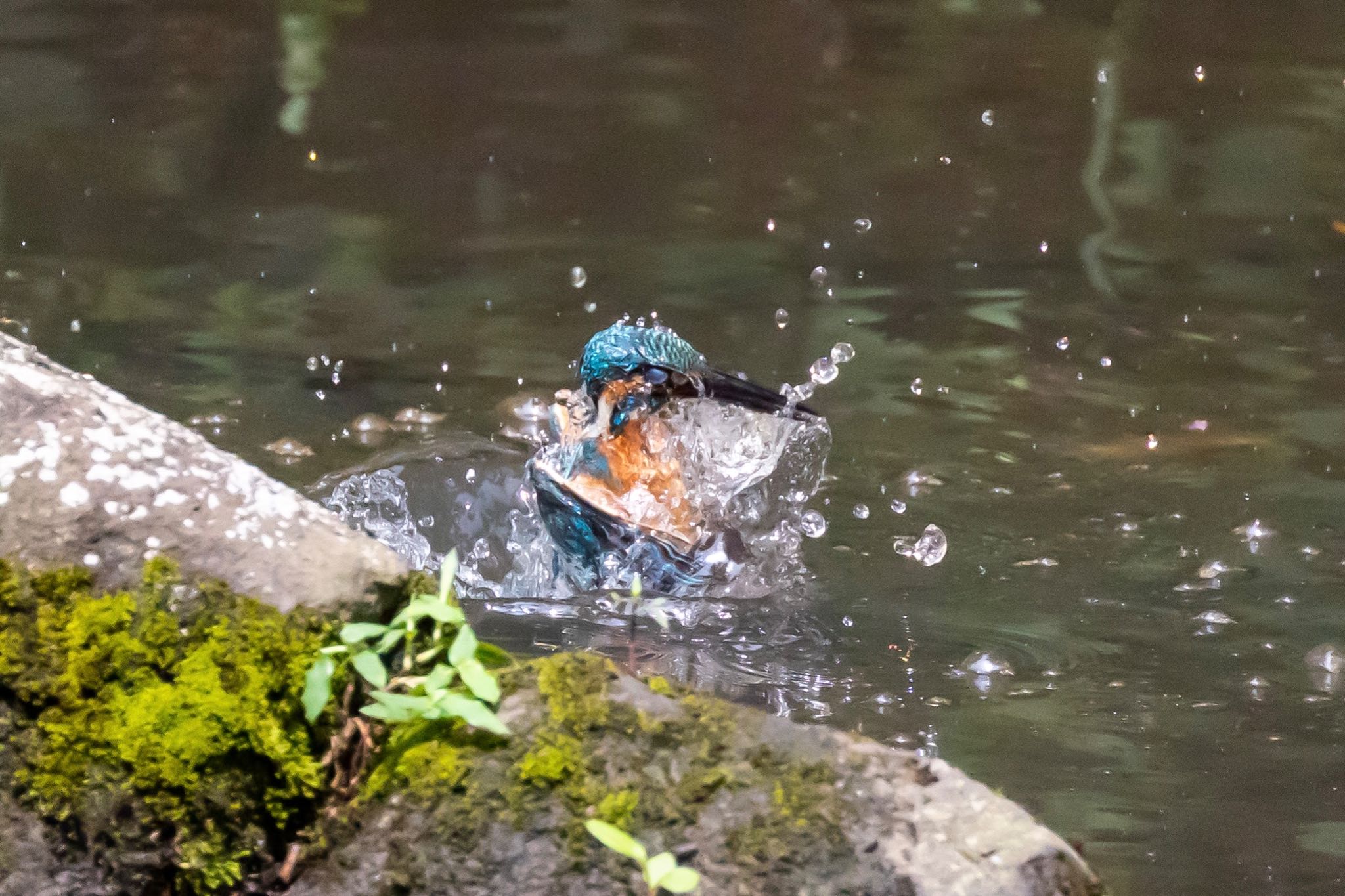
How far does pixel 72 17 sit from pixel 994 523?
484 cm

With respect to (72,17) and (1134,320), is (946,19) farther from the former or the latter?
(72,17)

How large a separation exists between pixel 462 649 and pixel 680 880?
328 mm

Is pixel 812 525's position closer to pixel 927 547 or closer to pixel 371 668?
pixel 927 547

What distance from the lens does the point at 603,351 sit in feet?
11.0

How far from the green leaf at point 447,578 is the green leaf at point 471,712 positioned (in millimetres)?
110

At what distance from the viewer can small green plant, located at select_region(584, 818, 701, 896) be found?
4.27 ft

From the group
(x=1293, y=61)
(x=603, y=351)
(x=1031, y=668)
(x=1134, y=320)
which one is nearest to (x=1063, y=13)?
(x=1293, y=61)

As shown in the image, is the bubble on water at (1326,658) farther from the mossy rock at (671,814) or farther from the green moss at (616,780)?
the green moss at (616,780)

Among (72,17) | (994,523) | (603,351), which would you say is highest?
(72,17)

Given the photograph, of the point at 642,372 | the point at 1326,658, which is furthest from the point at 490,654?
the point at 1326,658

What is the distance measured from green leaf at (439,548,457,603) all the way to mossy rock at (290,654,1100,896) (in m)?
0.13

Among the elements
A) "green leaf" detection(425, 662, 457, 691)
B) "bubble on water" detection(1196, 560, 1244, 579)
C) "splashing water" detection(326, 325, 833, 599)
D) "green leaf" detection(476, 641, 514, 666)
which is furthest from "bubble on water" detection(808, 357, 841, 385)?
"green leaf" detection(425, 662, 457, 691)

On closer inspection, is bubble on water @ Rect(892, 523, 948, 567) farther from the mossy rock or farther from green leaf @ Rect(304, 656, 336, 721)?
green leaf @ Rect(304, 656, 336, 721)

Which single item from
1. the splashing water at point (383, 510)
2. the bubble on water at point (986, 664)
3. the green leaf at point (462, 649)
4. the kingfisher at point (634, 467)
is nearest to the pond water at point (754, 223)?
the splashing water at point (383, 510)
